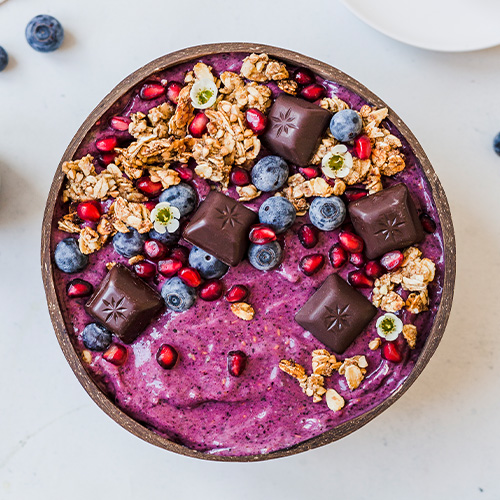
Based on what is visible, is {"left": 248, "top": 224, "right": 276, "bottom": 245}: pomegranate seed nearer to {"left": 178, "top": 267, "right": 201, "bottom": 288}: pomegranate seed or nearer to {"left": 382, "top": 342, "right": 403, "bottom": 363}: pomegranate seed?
Answer: {"left": 178, "top": 267, "right": 201, "bottom": 288}: pomegranate seed

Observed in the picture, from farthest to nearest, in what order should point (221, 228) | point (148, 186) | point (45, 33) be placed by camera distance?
point (45, 33)
point (148, 186)
point (221, 228)

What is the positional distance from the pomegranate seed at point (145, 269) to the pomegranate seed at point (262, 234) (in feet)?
1.25

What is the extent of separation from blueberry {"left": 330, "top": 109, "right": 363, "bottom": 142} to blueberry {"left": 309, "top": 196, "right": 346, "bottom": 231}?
0.21 metres

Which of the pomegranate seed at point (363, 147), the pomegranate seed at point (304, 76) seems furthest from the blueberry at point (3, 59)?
the pomegranate seed at point (363, 147)

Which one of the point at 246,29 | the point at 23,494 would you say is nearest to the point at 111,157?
the point at 246,29

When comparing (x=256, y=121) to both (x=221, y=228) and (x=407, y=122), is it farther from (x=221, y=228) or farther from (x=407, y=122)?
(x=407, y=122)

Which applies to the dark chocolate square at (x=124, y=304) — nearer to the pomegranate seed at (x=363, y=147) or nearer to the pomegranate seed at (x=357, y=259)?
the pomegranate seed at (x=357, y=259)

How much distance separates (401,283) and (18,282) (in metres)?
1.61

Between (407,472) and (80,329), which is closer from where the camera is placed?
(80,329)

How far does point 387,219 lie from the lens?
6.54ft

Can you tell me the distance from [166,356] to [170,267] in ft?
1.01

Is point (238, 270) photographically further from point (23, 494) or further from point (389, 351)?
point (23, 494)

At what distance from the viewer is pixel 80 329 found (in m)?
2.15

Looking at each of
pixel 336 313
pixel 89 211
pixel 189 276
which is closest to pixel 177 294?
pixel 189 276
